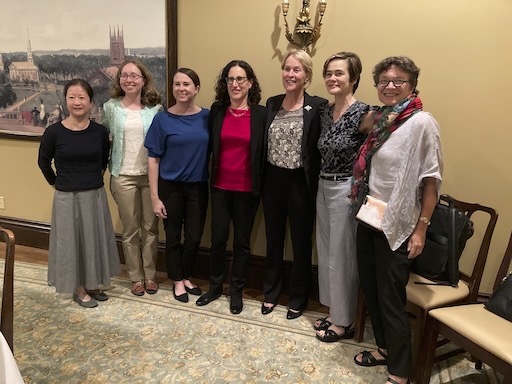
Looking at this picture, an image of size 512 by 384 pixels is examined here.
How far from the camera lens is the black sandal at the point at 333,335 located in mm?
2230

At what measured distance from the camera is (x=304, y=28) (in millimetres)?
2311

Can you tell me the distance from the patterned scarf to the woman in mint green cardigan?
1321 mm

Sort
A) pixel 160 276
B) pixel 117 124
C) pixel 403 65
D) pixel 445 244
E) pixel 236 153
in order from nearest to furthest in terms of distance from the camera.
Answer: pixel 403 65 < pixel 445 244 < pixel 236 153 < pixel 117 124 < pixel 160 276

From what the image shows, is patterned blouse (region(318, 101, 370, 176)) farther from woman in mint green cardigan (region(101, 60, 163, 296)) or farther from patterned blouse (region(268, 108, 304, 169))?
woman in mint green cardigan (region(101, 60, 163, 296))

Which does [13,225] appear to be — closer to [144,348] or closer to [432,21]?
[144,348]

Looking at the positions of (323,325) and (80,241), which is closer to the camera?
(323,325)

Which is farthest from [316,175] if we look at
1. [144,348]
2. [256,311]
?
[144,348]

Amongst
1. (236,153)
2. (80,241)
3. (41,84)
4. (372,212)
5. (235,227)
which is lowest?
(80,241)

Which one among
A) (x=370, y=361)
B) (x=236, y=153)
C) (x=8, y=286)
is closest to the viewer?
(x=8, y=286)

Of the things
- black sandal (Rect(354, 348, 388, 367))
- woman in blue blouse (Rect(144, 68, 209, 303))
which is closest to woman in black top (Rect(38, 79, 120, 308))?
woman in blue blouse (Rect(144, 68, 209, 303))

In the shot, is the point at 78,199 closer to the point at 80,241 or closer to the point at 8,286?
the point at 80,241

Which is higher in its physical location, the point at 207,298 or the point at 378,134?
the point at 378,134

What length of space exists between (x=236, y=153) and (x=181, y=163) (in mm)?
344

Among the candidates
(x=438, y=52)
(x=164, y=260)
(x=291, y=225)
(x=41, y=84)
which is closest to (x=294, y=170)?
(x=291, y=225)
